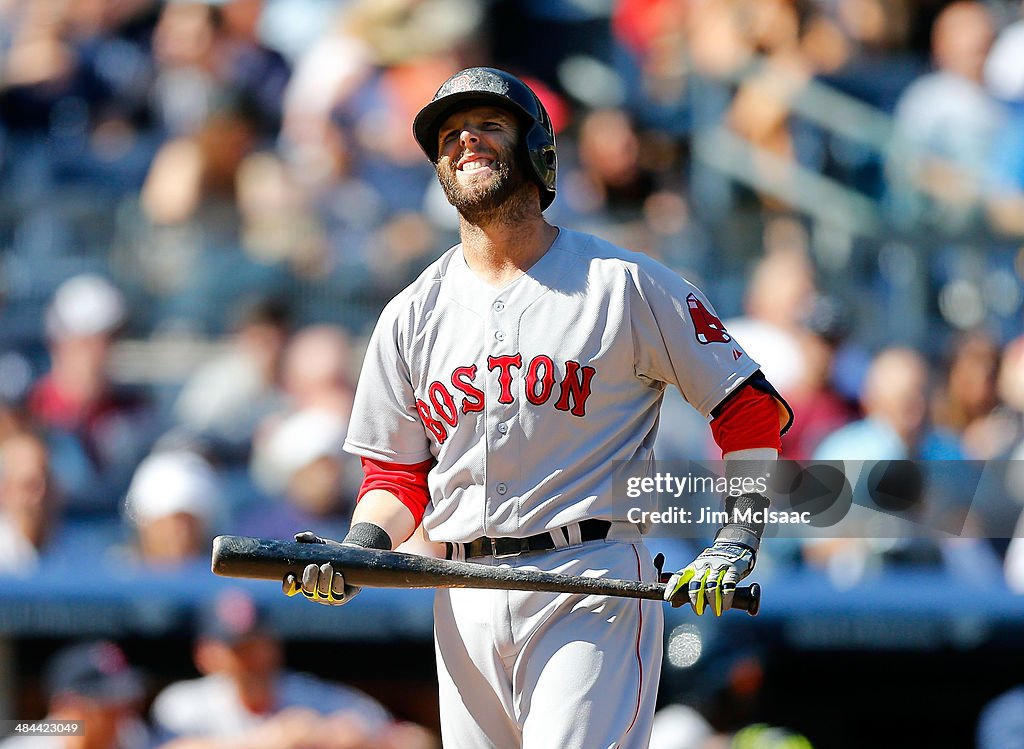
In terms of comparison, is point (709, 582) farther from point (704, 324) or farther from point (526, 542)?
point (704, 324)

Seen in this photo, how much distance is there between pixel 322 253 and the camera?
23.6 ft

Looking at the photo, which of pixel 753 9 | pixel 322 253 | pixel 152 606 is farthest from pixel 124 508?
pixel 753 9

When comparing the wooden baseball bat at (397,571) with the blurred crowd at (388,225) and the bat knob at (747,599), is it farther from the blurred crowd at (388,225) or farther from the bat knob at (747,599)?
the blurred crowd at (388,225)

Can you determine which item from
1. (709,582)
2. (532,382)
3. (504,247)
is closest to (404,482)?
(532,382)

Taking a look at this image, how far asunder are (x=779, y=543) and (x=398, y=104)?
332cm

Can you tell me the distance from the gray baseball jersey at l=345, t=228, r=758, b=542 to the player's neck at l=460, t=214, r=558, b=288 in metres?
0.03

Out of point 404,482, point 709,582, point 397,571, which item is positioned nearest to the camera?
point 709,582

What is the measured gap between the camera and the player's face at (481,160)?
132 inches

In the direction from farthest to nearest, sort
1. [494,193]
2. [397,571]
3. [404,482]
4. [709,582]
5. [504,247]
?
[404,482] → [504,247] → [494,193] → [397,571] → [709,582]

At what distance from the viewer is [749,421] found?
11.2ft

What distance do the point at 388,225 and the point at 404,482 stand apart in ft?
12.5

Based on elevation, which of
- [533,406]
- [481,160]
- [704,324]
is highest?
[481,160]

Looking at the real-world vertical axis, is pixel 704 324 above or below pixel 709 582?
above

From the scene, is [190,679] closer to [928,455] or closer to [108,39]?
[928,455]
